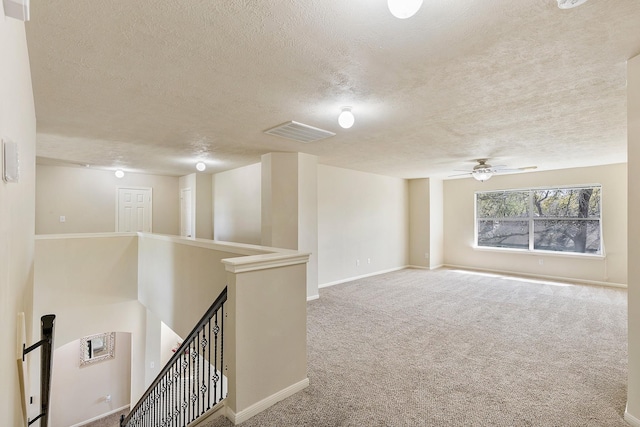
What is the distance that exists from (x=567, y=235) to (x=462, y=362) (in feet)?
18.2

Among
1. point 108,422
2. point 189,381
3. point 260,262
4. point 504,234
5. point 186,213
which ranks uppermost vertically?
point 186,213

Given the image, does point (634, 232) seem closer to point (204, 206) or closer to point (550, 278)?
point (550, 278)

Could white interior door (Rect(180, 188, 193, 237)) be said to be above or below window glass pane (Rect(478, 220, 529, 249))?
above

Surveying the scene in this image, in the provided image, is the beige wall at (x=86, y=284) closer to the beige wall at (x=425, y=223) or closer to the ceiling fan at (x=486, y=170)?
the ceiling fan at (x=486, y=170)

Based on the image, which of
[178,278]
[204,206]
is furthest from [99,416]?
[178,278]

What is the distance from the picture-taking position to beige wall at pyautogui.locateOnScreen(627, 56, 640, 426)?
1905 mm

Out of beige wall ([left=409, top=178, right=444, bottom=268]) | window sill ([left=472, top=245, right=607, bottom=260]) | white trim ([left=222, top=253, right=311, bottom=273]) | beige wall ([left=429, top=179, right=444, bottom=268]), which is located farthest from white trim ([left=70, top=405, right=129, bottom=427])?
window sill ([left=472, top=245, right=607, bottom=260])

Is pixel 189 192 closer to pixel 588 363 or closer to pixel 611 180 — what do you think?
pixel 588 363

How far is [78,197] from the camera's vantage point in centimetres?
661

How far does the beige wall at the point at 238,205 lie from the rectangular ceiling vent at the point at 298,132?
256 cm

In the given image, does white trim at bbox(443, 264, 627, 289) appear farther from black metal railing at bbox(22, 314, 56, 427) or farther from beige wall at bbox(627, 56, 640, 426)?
black metal railing at bbox(22, 314, 56, 427)

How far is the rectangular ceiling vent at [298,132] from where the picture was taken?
3439 mm

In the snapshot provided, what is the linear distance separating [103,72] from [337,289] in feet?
15.7

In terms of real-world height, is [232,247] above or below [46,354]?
above
